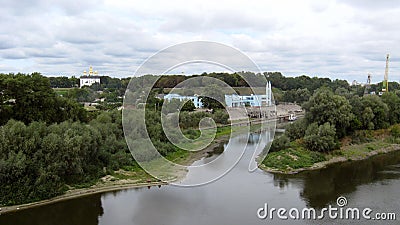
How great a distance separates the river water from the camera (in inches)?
440

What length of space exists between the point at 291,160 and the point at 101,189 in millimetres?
8550

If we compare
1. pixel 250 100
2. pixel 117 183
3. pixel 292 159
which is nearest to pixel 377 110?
pixel 292 159

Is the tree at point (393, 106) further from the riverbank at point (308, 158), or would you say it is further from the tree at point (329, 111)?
the tree at point (329, 111)

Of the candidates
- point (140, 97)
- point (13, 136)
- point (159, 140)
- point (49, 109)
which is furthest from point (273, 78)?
point (13, 136)

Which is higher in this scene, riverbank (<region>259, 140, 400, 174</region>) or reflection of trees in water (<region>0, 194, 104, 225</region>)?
riverbank (<region>259, 140, 400, 174</region>)

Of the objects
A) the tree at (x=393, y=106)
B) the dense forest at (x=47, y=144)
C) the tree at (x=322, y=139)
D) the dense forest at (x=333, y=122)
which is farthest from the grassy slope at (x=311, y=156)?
the dense forest at (x=47, y=144)

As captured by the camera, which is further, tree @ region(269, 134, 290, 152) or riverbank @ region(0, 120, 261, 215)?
tree @ region(269, 134, 290, 152)

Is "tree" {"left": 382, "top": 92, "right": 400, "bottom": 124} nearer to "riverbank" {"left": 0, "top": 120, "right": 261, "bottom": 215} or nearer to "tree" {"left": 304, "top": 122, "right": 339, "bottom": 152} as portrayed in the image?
"tree" {"left": 304, "top": 122, "right": 339, "bottom": 152}

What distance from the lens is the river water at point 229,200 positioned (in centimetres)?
1117

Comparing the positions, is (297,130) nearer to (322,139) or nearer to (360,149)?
(322,139)

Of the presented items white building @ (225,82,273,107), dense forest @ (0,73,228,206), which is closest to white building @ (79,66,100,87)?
white building @ (225,82,273,107)

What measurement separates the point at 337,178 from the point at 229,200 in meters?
5.82

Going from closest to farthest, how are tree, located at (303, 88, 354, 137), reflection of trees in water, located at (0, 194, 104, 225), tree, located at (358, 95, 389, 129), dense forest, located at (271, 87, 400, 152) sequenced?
1. reflection of trees in water, located at (0, 194, 104, 225)
2. dense forest, located at (271, 87, 400, 152)
3. tree, located at (303, 88, 354, 137)
4. tree, located at (358, 95, 389, 129)

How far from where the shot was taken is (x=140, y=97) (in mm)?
24828
